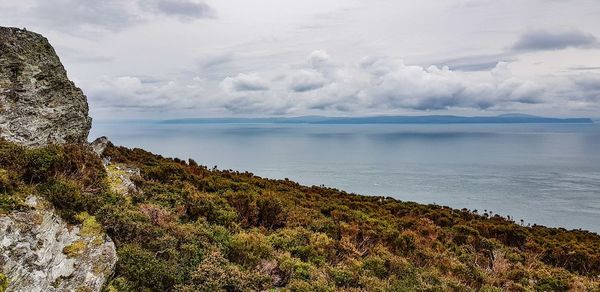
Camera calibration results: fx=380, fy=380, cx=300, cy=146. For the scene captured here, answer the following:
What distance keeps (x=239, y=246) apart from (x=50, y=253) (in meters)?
3.76

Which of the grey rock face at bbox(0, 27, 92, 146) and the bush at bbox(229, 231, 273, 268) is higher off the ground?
the grey rock face at bbox(0, 27, 92, 146)

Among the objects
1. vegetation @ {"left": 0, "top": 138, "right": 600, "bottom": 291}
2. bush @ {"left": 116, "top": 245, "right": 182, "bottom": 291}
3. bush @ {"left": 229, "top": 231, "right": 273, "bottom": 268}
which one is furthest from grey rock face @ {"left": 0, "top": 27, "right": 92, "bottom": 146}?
bush @ {"left": 229, "top": 231, "right": 273, "bottom": 268}

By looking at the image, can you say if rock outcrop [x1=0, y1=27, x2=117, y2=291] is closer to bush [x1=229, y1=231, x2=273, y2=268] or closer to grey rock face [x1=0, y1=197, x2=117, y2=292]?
grey rock face [x1=0, y1=197, x2=117, y2=292]

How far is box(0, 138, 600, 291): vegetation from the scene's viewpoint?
695 centimetres

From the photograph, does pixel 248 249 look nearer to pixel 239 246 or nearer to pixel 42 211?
pixel 239 246

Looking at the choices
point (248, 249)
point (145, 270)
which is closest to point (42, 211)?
point (145, 270)

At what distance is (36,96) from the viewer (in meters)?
11.5

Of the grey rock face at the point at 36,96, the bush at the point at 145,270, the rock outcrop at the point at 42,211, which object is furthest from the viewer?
the grey rock face at the point at 36,96

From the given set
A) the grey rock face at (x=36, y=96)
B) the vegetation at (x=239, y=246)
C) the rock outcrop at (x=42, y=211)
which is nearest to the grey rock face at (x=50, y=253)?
the rock outcrop at (x=42, y=211)

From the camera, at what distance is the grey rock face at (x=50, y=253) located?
203 inches

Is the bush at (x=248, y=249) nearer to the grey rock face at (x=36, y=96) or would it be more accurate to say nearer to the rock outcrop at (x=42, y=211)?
the rock outcrop at (x=42, y=211)

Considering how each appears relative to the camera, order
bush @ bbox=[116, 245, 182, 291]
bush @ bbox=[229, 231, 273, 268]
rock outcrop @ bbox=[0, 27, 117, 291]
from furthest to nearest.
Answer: bush @ bbox=[229, 231, 273, 268], bush @ bbox=[116, 245, 182, 291], rock outcrop @ bbox=[0, 27, 117, 291]

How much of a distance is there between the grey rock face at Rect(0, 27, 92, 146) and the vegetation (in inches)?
77.5

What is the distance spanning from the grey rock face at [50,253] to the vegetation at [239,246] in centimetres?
20
